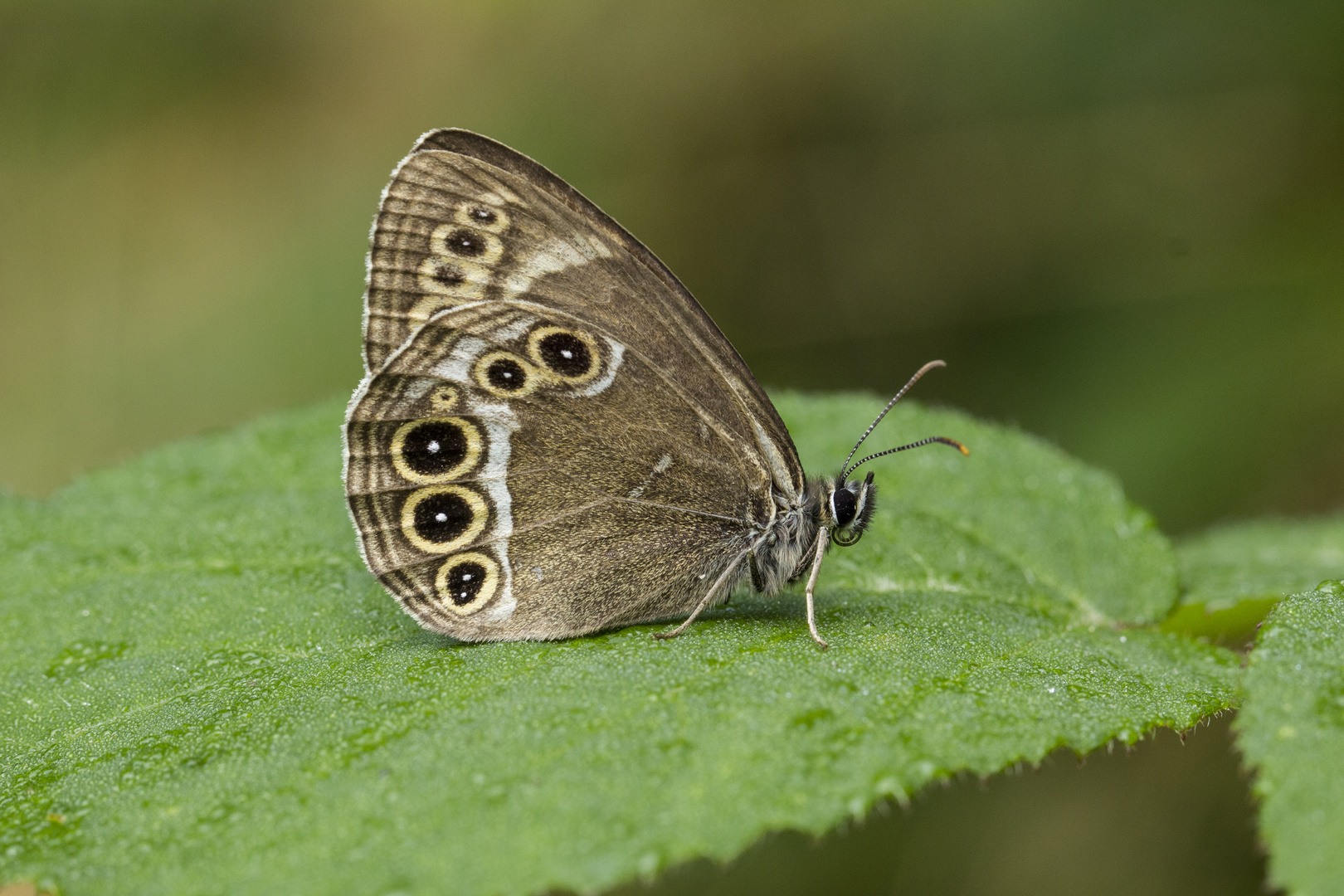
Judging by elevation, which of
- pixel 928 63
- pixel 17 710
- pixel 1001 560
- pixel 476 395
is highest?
pixel 928 63

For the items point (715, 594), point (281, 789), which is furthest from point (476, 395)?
point (281, 789)

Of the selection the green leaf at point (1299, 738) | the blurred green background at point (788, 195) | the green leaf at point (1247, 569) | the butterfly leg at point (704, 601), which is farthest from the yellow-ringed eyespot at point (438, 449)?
the blurred green background at point (788, 195)

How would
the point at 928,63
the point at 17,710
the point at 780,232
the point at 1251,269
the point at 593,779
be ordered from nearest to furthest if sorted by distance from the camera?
the point at 593,779 < the point at 17,710 < the point at 1251,269 < the point at 928,63 < the point at 780,232

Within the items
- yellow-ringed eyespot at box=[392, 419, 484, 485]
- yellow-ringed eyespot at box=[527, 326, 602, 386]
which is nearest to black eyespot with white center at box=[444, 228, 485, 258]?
yellow-ringed eyespot at box=[527, 326, 602, 386]

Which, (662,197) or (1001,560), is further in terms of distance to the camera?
(662,197)

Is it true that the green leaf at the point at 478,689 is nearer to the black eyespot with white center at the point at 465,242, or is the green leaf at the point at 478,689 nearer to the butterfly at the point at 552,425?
the butterfly at the point at 552,425

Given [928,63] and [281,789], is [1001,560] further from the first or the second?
[928,63]

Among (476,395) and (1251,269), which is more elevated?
(476,395)
